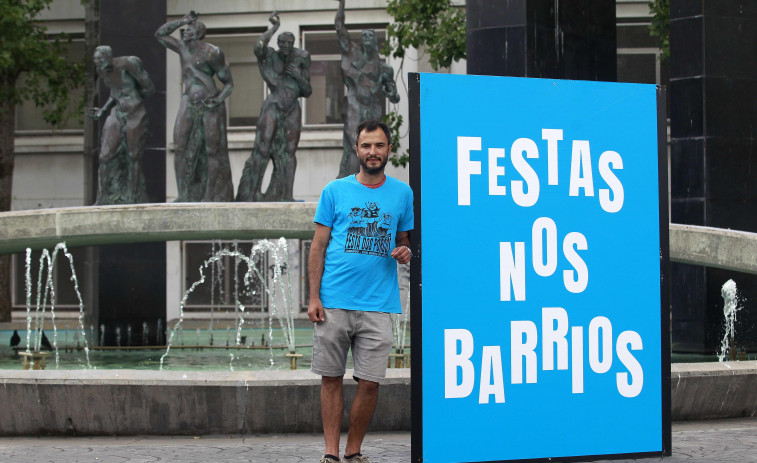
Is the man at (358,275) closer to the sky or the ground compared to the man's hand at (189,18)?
closer to the ground

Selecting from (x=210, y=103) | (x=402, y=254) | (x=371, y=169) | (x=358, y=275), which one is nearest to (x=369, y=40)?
(x=210, y=103)

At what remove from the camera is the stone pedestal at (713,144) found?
13984mm

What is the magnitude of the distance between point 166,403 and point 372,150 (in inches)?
94.1

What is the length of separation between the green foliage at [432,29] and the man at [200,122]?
6.68 metres

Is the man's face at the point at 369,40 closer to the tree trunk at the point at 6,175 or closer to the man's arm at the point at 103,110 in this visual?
the man's arm at the point at 103,110

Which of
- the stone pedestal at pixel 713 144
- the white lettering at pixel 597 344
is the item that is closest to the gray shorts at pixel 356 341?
the white lettering at pixel 597 344

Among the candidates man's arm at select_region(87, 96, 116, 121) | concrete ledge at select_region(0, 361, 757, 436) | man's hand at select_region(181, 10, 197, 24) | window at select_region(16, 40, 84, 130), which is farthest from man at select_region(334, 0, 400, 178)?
window at select_region(16, 40, 84, 130)

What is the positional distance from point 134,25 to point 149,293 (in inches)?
138

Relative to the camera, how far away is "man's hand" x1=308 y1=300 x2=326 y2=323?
18.7 feet

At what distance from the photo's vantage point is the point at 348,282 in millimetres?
5723

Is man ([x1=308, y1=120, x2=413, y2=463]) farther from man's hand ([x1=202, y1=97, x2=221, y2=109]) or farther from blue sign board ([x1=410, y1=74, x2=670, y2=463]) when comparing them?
man's hand ([x1=202, y1=97, x2=221, y2=109])

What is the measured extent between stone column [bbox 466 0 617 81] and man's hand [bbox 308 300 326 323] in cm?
575

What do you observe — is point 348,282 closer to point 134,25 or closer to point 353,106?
point 353,106

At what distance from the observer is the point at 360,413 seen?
5758mm
